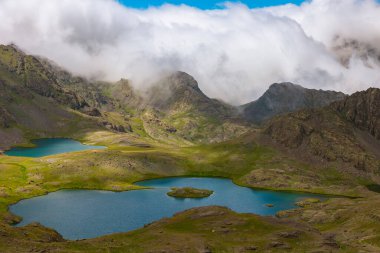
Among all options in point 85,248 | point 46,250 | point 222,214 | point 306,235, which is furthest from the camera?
point 222,214

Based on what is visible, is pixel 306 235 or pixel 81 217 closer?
pixel 306 235

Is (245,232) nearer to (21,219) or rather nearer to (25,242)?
(25,242)

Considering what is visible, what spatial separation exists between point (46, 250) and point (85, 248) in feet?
33.3

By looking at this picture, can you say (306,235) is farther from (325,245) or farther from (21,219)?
(21,219)

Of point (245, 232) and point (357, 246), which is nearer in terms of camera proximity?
point (357, 246)

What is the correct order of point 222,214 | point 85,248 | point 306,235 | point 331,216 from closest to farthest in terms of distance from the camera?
point 85,248 < point 306,235 < point 222,214 < point 331,216

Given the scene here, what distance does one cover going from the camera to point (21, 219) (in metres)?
194

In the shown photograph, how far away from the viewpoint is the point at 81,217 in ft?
648

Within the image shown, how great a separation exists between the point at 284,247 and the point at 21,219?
12344 centimetres

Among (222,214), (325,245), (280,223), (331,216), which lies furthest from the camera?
(331,216)

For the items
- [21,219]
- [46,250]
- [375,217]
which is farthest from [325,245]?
[21,219]

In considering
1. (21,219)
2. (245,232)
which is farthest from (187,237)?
(21,219)

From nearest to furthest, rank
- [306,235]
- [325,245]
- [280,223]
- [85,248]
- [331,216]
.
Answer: [85,248] < [325,245] < [306,235] < [280,223] < [331,216]

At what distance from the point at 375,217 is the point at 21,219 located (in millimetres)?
143336
